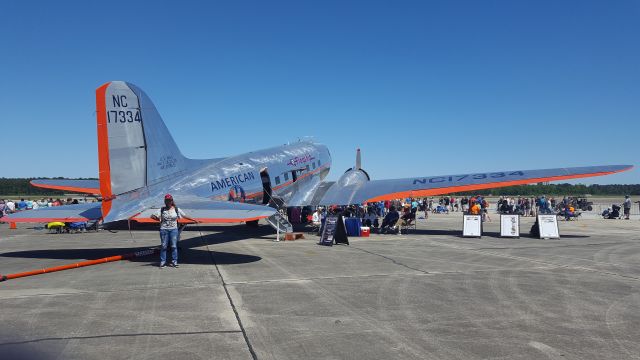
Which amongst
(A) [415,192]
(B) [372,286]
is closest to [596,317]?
(B) [372,286]

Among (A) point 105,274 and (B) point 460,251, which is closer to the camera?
(A) point 105,274

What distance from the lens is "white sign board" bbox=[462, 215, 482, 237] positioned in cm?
1914

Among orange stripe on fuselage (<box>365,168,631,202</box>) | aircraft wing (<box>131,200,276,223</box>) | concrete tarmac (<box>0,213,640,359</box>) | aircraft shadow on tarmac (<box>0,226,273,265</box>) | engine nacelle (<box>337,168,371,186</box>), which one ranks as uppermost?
engine nacelle (<box>337,168,371,186</box>)

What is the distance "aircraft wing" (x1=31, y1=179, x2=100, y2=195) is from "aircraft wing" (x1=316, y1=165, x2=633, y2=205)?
45.8 ft

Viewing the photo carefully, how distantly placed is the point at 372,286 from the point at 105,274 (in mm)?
6198

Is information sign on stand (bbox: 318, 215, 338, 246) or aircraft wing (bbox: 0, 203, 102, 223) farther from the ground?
aircraft wing (bbox: 0, 203, 102, 223)

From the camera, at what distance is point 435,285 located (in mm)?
9219

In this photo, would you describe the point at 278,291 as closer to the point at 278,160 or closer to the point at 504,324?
the point at 504,324

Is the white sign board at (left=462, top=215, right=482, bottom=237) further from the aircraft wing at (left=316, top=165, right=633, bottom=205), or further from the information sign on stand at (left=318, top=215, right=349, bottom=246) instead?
the information sign on stand at (left=318, top=215, right=349, bottom=246)

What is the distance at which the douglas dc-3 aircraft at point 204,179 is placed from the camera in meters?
11.9

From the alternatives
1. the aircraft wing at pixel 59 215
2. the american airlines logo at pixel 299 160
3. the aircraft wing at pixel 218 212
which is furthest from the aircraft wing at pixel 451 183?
A: the aircraft wing at pixel 59 215

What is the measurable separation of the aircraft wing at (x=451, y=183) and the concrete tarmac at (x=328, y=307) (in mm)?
6457

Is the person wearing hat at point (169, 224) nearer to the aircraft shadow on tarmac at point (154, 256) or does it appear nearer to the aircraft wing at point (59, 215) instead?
the aircraft shadow on tarmac at point (154, 256)

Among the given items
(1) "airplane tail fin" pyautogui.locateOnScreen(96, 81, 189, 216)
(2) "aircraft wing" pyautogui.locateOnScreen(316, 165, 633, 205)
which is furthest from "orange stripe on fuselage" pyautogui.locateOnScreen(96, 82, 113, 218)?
(2) "aircraft wing" pyautogui.locateOnScreen(316, 165, 633, 205)
